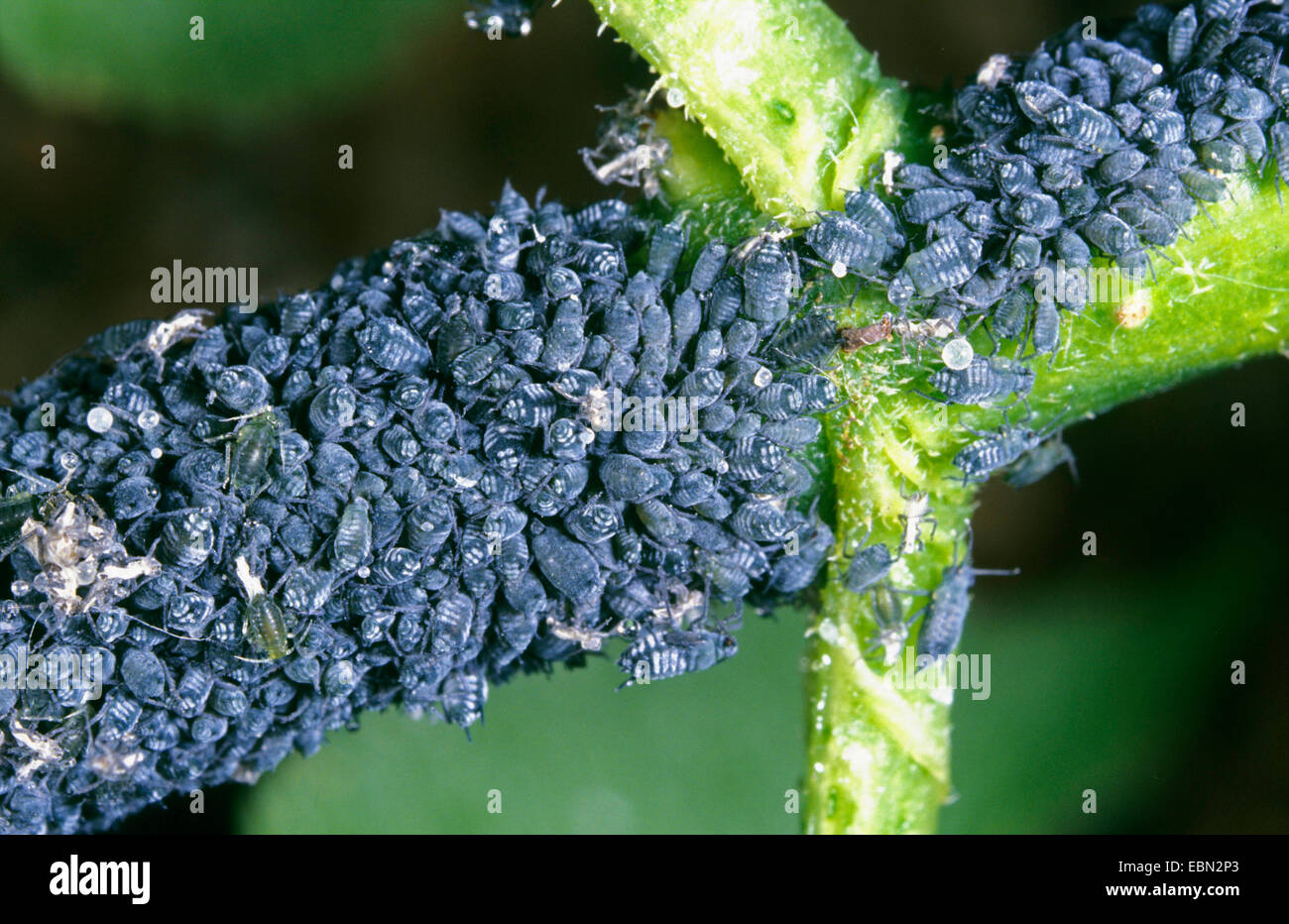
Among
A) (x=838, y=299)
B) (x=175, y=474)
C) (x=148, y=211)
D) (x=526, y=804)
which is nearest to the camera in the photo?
(x=175, y=474)

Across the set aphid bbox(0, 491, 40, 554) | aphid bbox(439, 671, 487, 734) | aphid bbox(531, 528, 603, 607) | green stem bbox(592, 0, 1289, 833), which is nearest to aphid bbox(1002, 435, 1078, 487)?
green stem bbox(592, 0, 1289, 833)

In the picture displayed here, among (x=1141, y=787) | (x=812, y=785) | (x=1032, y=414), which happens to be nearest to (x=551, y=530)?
(x=812, y=785)

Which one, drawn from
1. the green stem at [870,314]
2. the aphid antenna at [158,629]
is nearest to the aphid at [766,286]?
the green stem at [870,314]

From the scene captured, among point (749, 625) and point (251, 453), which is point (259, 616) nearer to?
point (251, 453)

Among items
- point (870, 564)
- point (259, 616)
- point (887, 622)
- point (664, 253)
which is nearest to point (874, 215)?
point (664, 253)

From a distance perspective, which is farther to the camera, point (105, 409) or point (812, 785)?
point (812, 785)

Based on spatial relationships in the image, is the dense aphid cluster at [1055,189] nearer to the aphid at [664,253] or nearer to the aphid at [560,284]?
the aphid at [664,253]

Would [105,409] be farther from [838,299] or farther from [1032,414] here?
[1032,414]
